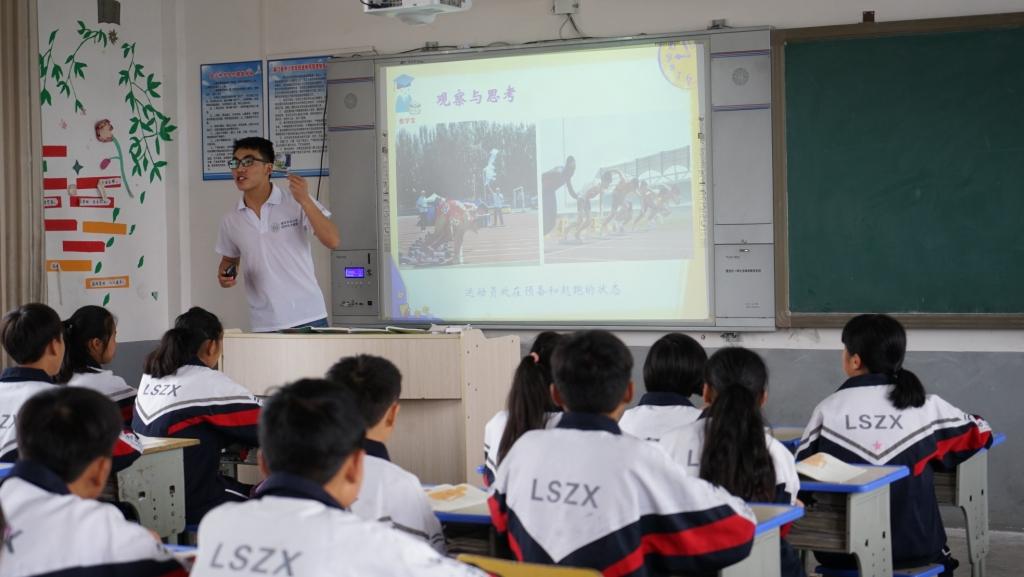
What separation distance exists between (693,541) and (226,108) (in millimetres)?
4832

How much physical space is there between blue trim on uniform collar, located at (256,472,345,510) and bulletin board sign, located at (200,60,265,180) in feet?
16.0

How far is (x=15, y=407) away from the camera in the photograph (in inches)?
124

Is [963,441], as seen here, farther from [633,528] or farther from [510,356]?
[510,356]

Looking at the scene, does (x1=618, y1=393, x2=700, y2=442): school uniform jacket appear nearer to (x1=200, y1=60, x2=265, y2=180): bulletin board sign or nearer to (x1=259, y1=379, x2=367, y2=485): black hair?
(x1=259, y1=379, x2=367, y2=485): black hair

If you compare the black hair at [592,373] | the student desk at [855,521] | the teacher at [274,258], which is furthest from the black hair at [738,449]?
the teacher at [274,258]

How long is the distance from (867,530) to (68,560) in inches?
77.7

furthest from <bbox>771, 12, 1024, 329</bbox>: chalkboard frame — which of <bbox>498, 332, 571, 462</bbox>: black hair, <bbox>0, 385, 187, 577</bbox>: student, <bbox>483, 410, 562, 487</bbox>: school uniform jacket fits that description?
<bbox>0, 385, 187, 577</bbox>: student

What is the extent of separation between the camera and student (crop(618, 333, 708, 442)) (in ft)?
9.82

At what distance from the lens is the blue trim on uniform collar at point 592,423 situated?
2.14 metres

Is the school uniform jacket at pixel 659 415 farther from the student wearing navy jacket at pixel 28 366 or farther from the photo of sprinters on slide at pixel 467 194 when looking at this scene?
the photo of sprinters on slide at pixel 467 194

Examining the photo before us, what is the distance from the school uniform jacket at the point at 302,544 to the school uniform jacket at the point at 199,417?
82.8 inches

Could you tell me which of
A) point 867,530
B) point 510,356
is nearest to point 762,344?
point 510,356

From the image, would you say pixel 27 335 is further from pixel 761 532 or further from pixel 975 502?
pixel 975 502

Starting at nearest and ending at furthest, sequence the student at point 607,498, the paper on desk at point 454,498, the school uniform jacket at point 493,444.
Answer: the student at point 607,498, the paper on desk at point 454,498, the school uniform jacket at point 493,444
